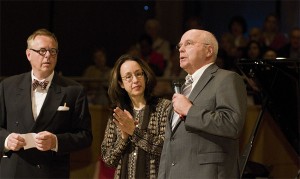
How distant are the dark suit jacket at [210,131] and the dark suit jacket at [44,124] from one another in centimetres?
97

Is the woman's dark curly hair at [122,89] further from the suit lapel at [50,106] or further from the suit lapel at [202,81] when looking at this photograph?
the suit lapel at [202,81]

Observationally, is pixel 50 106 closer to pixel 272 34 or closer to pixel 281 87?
pixel 281 87

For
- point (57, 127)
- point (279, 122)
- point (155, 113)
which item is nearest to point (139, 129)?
point (155, 113)

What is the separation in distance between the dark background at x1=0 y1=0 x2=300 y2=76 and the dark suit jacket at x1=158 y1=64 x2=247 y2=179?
648 centimetres

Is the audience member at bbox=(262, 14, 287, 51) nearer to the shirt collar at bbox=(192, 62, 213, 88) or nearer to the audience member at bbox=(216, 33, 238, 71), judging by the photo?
the audience member at bbox=(216, 33, 238, 71)

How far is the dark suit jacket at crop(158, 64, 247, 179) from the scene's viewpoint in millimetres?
4672

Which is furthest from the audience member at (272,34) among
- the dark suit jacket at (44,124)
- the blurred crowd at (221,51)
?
the dark suit jacket at (44,124)

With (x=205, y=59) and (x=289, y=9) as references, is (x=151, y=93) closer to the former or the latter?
(x=205, y=59)

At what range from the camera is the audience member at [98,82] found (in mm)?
9359

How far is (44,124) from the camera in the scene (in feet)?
18.5

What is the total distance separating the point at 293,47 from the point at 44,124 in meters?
4.73

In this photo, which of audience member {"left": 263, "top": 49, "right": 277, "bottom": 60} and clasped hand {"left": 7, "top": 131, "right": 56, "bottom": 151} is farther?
audience member {"left": 263, "top": 49, "right": 277, "bottom": 60}

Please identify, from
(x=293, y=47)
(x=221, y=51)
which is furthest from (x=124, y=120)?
(x=293, y=47)

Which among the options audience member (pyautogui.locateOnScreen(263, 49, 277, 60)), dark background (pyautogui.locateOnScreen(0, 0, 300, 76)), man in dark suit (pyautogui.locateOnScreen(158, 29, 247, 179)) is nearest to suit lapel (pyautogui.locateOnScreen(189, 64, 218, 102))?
man in dark suit (pyautogui.locateOnScreen(158, 29, 247, 179))
